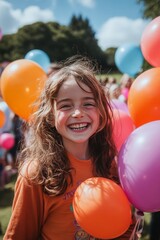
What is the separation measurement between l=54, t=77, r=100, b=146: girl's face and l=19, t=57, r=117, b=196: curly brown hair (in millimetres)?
47

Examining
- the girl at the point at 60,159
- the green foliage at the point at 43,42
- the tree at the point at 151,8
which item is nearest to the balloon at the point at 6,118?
the tree at the point at 151,8

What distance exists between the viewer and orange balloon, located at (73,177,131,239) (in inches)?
51.6

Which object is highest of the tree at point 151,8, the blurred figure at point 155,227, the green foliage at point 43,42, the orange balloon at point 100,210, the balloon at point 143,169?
the green foliage at point 43,42

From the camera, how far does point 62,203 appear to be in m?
1.49

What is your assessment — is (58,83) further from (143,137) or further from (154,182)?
(154,182)

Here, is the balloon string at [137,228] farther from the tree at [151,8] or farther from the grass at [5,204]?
the tree at [151,8]

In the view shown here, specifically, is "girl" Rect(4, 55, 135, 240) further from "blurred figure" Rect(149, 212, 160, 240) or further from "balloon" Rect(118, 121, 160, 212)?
"blurred figure" Rect(149, 212, 160, 240)

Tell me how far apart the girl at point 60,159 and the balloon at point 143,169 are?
0.78 feet

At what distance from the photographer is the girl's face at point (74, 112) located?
1501 millimetres

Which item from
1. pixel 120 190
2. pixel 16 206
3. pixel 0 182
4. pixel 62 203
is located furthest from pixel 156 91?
pixel 0 182

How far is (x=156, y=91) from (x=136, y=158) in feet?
1.86

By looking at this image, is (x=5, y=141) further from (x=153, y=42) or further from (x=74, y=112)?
(x=74, y=112)

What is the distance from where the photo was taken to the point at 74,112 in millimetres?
1485

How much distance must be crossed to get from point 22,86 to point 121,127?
744mm
